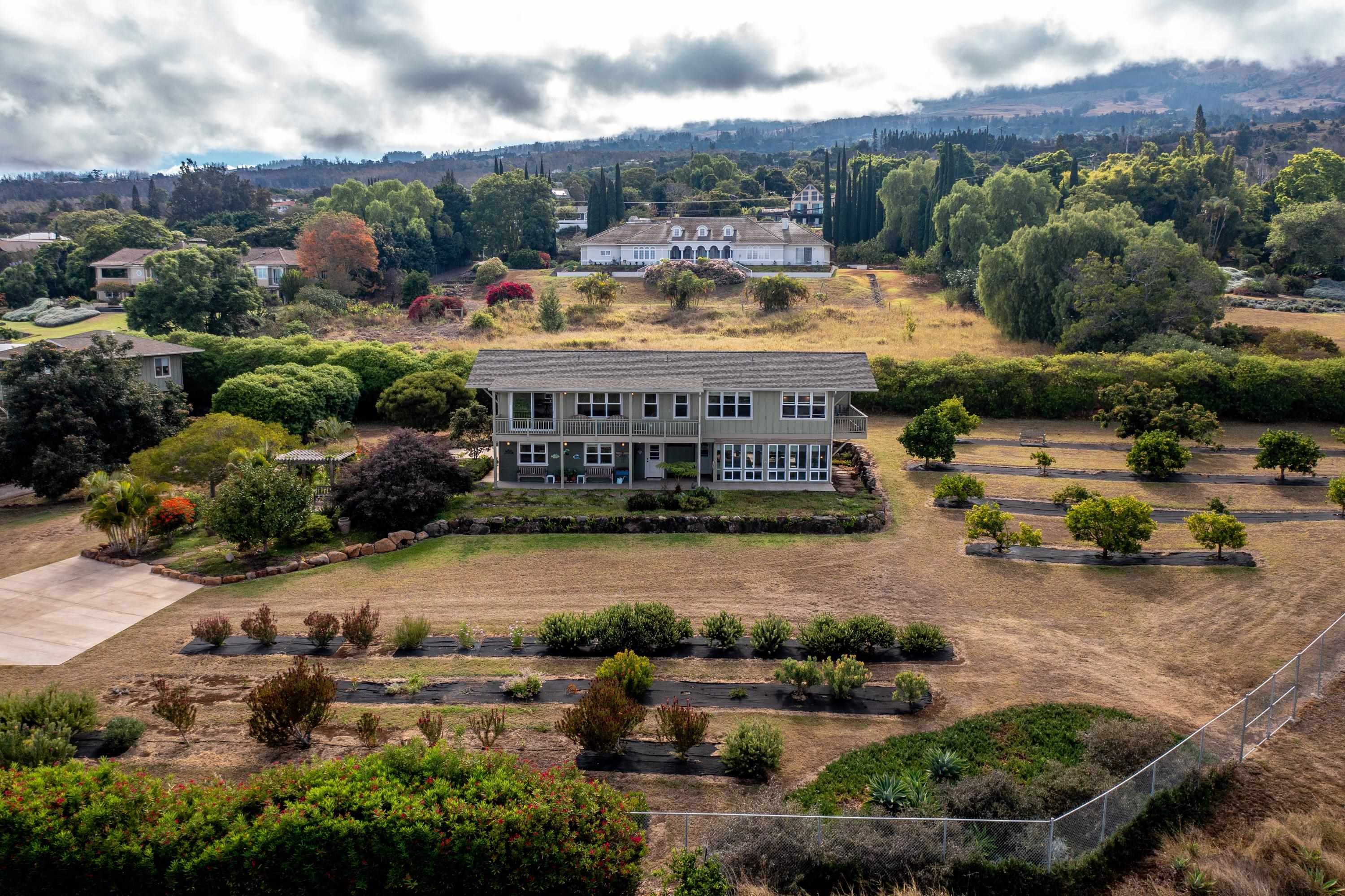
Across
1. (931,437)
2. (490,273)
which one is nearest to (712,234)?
(490,273)

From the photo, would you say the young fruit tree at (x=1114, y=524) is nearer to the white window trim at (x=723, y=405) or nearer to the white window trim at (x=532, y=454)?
the white window trim at (x=723, y=405)

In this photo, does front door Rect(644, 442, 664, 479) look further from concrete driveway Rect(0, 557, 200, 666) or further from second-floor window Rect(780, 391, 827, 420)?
concrete driveway Rect(0, 557, 200, 666)

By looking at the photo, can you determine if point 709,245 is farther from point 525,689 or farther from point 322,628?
point 525,689

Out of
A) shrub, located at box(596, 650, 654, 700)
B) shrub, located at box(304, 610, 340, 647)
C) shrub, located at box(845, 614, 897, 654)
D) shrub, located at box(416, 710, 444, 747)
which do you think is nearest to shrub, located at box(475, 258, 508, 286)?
shrub, located at box(304, 610, 340, 647)

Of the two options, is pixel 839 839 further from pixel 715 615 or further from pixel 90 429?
pixel 90 429

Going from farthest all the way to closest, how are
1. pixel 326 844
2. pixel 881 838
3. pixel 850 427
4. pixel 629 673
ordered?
pixel 850 427 < pixel 629 673 < pixel 881 838 < pixel 326 844

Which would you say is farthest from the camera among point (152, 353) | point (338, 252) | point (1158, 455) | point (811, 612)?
point (338, 252)
